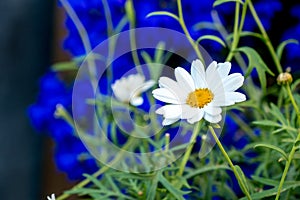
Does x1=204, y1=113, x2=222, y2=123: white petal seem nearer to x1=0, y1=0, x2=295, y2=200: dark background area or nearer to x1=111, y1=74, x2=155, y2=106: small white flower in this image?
x1=111, y1=74, x2=155, y2=106: small white flower

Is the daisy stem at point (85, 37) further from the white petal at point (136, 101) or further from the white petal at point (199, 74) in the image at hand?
the white petal at point (199, 74)

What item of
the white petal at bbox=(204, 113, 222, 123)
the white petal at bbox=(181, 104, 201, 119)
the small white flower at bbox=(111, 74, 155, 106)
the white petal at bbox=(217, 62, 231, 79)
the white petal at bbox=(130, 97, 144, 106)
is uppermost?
the small white flower at bbox=(111, 74, 155, 106)

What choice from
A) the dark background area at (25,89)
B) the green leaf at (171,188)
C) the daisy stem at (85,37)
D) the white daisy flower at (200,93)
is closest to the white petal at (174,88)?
the white daisy flower at (200,93)

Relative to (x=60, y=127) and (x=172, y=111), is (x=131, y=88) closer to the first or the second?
(x=172, y=111)

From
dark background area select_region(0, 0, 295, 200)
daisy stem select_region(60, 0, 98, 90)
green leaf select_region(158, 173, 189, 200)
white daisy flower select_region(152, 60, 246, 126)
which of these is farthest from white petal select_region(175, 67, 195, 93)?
dark background area select_region(0, 0, 295, 200)

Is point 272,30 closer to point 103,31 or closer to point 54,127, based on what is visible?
point 103,31

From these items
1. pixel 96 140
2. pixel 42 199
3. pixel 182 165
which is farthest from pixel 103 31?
pixel 42 199
